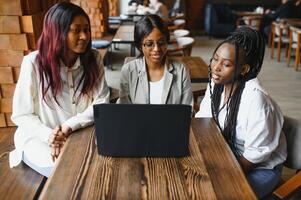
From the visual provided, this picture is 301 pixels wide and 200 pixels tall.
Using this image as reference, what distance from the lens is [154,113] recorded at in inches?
37.3

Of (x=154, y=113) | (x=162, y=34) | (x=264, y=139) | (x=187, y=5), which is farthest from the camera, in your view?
(x=187, y=5)

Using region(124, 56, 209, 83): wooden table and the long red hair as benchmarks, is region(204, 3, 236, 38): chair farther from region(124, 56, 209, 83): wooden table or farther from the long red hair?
the long red hair

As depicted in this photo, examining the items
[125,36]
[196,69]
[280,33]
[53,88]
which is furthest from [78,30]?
[280,33]

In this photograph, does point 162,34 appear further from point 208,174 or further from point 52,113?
point 208,174

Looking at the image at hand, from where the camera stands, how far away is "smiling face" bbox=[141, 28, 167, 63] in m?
1.64

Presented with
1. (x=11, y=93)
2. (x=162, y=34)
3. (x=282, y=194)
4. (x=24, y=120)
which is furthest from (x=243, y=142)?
(x=11, y=93)

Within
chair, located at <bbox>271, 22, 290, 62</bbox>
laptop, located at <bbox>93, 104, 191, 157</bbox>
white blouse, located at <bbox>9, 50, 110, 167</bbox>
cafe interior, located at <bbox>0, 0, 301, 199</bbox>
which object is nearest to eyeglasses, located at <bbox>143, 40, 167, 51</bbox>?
white blouse, located at <bbox>9, 50, 110, 167</bbox>

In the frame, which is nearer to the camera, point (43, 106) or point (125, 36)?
point (43, 106)

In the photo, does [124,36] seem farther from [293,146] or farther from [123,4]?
[123,4]

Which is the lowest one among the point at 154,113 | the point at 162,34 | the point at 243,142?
the point at 243,142

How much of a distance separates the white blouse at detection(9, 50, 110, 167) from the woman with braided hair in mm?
639

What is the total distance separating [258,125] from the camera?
121 centimetres

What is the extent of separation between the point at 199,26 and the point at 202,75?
6720mm

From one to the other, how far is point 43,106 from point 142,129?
709 mm
